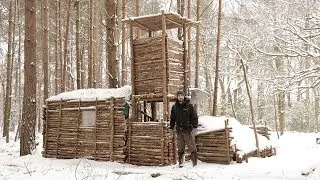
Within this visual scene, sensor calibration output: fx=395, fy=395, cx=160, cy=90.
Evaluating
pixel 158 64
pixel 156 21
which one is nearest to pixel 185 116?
pixel 158 64

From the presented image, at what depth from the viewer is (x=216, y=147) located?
1241cm

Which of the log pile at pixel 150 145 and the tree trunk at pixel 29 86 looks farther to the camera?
the tree trunk at pixel 29 86

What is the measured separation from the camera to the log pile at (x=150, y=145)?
12.4 metres

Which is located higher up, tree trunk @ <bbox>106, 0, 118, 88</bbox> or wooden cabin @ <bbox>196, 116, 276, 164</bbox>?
tree trunk @ <bbox>106, 0, 118, 88</bbox>

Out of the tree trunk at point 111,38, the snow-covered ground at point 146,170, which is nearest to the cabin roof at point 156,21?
the tree trunk at point 111,38

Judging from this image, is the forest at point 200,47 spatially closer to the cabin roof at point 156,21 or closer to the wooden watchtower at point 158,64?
the cabin roof at point 156,21

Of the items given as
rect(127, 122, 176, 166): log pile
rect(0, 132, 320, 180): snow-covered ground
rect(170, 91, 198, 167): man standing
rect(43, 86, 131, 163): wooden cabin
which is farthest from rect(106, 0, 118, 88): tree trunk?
rect(170, 91, 198, 167): man standing

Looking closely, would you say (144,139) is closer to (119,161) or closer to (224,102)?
(119,161)

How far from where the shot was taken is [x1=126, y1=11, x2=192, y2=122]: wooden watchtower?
A: 41.5ft

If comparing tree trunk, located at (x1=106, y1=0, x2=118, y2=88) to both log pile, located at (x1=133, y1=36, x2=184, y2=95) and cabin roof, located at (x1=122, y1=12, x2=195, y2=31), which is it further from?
log pile, located at (x1=133, y1=36, x2=184, y2=95)

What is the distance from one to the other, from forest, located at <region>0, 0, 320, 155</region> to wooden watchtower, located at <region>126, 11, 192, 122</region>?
103 centimetres

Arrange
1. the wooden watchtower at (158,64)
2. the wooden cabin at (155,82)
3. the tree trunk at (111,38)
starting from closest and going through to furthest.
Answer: the wooden cabin at (155,82)
the wooden watchtower at (158,64)
the tree trunk at (111,38)

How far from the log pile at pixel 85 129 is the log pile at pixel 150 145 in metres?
0.32

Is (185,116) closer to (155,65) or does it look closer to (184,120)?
(184,120)
